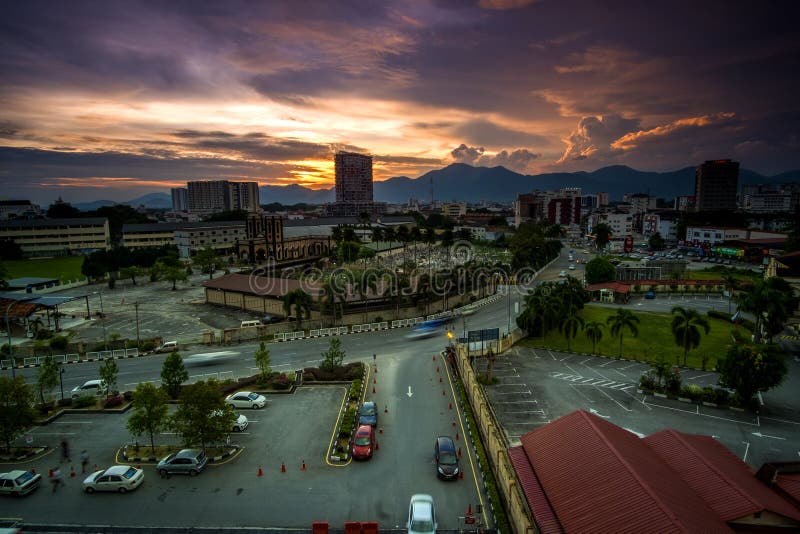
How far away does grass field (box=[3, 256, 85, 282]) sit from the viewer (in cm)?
9531

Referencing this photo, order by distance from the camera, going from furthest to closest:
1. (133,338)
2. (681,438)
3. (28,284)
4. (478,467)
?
(28,284)
(133,338)
(478,467)
(681,438)

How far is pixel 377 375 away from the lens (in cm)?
3809

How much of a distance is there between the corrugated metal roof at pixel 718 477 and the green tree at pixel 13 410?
1335 inches

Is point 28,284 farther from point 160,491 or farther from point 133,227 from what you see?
point 160,491

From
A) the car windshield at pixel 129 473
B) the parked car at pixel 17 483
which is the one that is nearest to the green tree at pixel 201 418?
the car windshield at pixel 129 473

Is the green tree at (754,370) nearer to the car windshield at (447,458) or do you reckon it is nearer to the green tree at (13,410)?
the car windshield at (447,458)

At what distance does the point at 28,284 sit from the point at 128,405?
199 feet

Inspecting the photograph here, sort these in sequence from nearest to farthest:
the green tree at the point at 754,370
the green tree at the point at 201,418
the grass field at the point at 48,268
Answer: the green tree at the point at 201,418
the green tree at the point at 754,370
the grass field at the point at 48,268

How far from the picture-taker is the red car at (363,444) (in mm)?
24766

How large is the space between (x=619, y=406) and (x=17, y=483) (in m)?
36.4

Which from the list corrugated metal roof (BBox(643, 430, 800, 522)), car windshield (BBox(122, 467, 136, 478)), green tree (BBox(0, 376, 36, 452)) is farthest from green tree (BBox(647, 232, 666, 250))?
green tree (BBox(0, 376, 36, 452))

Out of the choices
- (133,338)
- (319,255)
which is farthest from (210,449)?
(319,255)

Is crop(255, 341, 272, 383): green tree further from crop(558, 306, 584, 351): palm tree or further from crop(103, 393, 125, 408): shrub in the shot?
crop(558, 306, 584, 351): palm tree

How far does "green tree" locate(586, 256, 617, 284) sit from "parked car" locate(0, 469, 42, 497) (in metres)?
76.9
